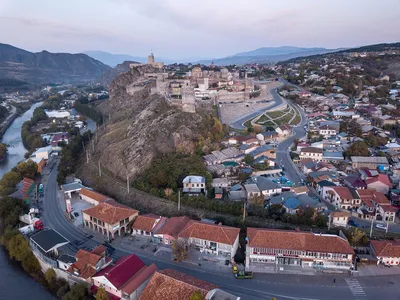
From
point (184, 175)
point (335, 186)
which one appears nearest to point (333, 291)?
point (335, 186)

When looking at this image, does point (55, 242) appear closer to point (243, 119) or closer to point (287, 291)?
point (287, 291)

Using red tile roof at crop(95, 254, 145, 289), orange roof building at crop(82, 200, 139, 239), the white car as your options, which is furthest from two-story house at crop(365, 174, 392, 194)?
red tile roof at crop(95, 254, 145, 289)

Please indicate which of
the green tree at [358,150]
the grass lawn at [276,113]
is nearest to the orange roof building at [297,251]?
the green tree at [358,150]

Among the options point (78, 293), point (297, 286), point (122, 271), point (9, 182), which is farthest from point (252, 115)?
point (78, 293)

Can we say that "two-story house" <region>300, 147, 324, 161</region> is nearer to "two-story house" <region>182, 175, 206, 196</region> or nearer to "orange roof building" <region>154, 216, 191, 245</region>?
"two-story house" <region>182, 175, 206, 196</region>

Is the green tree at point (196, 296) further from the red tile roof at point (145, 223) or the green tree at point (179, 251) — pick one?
the red tile roof at point (145, 223)

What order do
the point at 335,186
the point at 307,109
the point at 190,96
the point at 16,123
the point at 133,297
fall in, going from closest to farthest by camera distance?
the point at 133,297 → the point at 335,186 → the point at 190,96 → the point at 307,109 → the point at 16,123
